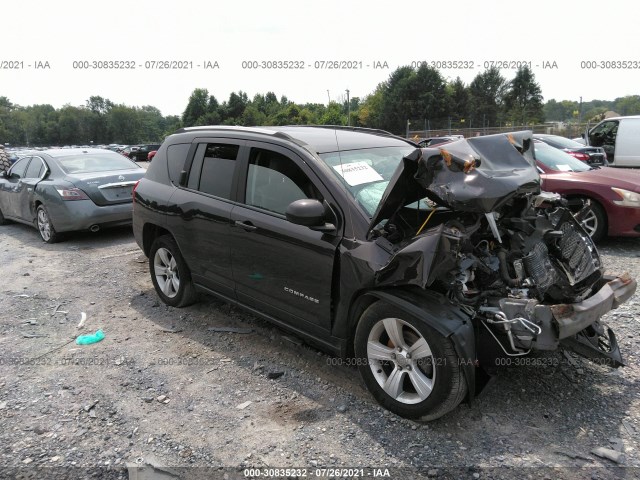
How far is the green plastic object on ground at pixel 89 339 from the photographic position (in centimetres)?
434

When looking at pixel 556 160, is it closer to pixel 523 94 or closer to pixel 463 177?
pixel 463 177

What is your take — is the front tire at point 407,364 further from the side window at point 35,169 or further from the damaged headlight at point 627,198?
the side window at point 35,169

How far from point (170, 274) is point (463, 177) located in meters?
3.31

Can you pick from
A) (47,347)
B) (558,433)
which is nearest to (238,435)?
(558,433)

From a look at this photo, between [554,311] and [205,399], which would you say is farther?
[205,399]

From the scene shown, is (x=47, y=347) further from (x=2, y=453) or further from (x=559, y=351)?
(x=559, y=351)

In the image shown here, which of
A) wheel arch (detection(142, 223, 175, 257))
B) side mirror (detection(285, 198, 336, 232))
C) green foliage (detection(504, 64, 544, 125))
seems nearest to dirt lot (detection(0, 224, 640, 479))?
wheel arch (detection(142, 223, 175, 257))

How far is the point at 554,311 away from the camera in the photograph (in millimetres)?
2719

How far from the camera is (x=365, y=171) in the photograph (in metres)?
3.56

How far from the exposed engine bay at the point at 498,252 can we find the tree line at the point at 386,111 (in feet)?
111

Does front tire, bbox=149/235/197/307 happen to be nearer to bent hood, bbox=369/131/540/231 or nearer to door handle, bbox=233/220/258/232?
door handle, bbox=233/220/258/232

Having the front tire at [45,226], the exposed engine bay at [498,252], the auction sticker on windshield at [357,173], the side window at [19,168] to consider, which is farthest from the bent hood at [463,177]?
the side window at [19,168]

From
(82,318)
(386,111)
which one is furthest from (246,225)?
(386,111)

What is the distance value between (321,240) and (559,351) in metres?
2.04
